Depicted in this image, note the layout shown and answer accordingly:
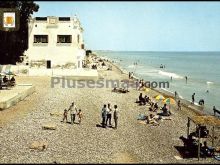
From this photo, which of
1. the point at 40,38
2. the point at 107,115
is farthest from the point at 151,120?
the point at 40,38

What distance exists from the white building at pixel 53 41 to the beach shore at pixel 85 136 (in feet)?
73.6

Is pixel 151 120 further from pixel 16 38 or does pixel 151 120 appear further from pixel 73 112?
pixel 16 38

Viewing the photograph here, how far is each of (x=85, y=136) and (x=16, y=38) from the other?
3661 centimetres

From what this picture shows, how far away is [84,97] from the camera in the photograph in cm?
3884

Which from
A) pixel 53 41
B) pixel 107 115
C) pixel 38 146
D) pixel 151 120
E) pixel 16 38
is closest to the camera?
pixel 38 146

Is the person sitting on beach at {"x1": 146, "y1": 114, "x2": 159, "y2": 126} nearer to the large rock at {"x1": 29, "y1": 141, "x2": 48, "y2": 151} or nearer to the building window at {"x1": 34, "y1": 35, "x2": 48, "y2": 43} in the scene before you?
the large rock at {"x1": 29, "y1": 141, "x2": 48, "y2": 151}

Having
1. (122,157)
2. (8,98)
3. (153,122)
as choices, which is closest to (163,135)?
(153,122)

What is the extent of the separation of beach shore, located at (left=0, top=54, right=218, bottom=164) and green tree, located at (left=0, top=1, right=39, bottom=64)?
20.2 metres

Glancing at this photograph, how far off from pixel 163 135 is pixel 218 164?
6.70 metres

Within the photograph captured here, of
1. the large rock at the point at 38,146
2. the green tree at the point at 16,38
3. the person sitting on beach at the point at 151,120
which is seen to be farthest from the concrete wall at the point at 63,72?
the large rock at the point at 38,146

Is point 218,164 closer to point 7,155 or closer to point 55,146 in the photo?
point 55,146

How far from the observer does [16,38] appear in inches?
2189

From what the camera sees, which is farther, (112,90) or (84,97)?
(112,90)

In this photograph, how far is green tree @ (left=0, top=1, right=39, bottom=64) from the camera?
5288cm
